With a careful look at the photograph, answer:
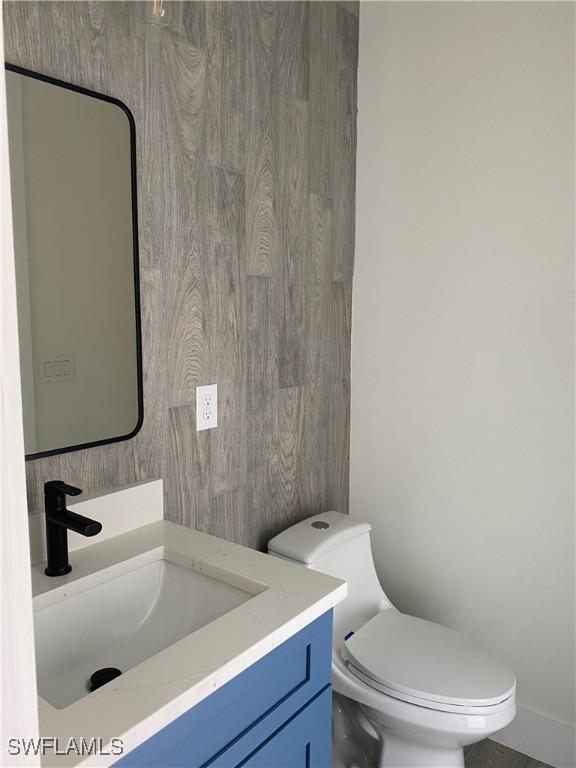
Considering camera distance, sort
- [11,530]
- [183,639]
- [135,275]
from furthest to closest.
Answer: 1. [135,275]
2. [183,639]
3. [11,530]

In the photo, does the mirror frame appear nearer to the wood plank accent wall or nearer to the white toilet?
the wood plank accent wall

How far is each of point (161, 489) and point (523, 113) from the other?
1.49 meters

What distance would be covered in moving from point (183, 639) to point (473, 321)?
1366mm

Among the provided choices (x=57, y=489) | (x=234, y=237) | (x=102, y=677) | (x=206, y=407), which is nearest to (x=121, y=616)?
(x=102, y=677)

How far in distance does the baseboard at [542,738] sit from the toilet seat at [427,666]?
47 cm

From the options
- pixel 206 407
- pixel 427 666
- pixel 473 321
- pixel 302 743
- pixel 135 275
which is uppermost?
pixel 135 275

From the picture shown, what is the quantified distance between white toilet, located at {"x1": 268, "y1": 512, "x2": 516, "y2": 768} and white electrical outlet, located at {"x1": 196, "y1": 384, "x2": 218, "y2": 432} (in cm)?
43

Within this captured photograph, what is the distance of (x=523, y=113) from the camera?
181cm

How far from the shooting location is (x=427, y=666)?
5.23 ft

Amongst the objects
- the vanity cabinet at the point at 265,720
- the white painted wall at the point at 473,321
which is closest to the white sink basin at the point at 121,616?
the vanity cabinet at the point at 265,720

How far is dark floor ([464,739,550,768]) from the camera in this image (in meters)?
1.92

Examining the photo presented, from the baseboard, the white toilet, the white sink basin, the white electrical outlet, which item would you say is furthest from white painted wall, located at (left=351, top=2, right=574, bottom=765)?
the white sink basin

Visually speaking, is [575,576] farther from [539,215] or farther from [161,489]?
[161,489]

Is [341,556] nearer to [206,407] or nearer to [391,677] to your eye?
[391,677]
